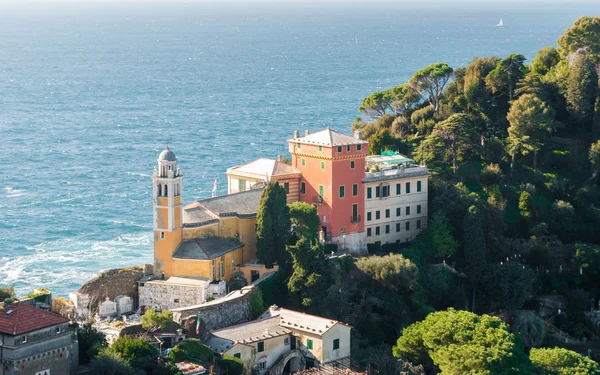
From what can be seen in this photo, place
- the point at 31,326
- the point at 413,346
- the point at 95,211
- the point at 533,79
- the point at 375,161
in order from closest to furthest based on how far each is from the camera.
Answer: the point at 31,326
the point at 413,346
the point at 375,161
the point at 533,79
the point at 95,211

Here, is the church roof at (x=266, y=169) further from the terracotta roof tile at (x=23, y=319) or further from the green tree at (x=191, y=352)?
the terracotta roof tile at (x=23, y=319)

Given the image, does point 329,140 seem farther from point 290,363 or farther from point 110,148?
point 110,148

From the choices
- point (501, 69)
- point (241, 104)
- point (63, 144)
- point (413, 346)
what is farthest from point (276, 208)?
point (241, 104)

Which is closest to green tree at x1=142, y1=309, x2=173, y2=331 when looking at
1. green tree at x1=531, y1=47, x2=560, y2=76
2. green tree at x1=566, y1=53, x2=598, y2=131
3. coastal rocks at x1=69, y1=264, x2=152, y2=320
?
coastal rocks at x1=69, y1=264, x2=152, y2=320

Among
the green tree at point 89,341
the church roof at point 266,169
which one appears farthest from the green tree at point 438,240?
the green tree at point 89,341

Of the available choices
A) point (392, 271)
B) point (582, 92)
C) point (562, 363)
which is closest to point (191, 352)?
point (392, 271)

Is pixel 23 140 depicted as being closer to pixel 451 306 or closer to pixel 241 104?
pixel 241 104
